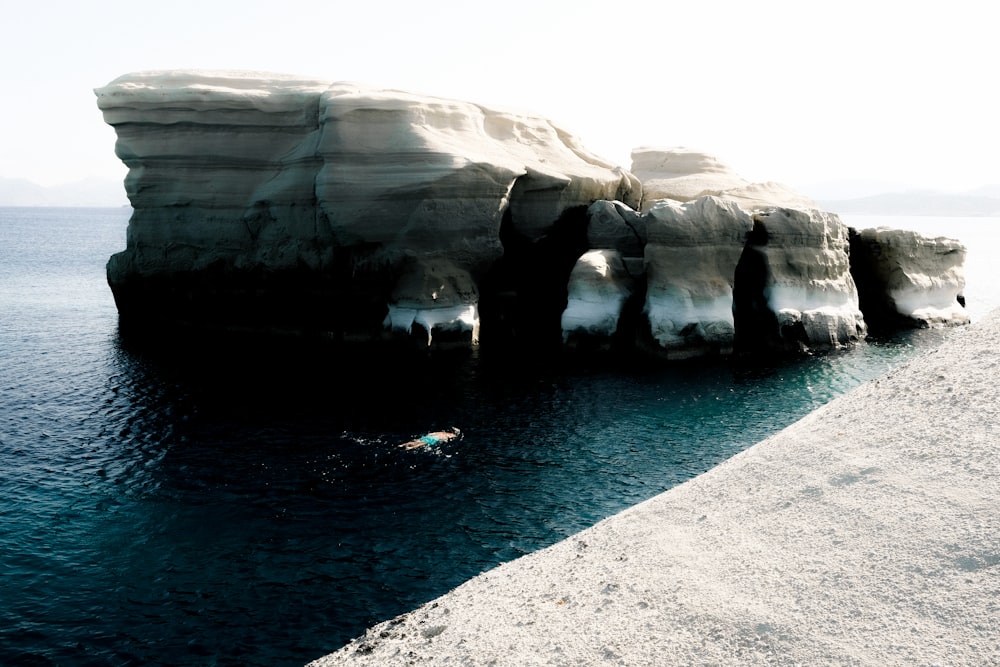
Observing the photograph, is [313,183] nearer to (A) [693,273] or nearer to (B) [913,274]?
(A) [693,273]

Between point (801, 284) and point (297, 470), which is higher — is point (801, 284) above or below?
above

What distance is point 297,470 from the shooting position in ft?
86.0

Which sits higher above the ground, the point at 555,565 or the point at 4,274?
the point at 555,565

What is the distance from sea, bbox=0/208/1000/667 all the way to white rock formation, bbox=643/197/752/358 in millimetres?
2425

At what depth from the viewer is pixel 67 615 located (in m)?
17.5

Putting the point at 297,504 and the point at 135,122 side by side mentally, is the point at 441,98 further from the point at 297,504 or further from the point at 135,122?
the point at 297,504

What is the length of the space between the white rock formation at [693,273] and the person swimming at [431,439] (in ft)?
55.2

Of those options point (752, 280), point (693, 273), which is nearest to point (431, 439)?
point (693, 273)

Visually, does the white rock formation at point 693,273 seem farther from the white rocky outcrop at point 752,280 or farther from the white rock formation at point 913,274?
the white rock formation at point 913,274

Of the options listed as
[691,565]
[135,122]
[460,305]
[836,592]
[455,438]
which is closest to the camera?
[836,592]

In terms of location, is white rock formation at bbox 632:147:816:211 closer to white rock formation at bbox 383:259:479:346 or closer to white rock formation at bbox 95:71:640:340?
white rock formation at bbox 95:71:640:340

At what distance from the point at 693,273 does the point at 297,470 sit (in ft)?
85.7

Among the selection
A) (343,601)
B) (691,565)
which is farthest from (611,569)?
(343,601)

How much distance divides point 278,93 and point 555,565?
1585 inches
